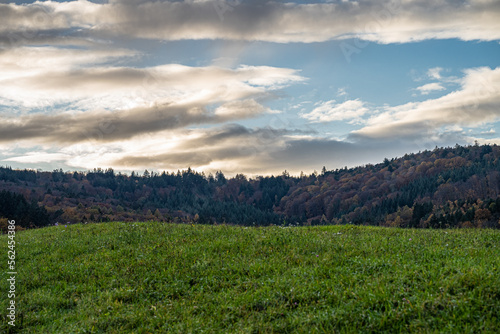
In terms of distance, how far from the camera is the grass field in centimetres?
1018

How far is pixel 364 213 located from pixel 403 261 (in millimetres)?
186914

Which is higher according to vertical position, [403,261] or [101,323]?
[403,261]

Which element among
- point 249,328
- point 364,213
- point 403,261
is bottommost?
point 364,213

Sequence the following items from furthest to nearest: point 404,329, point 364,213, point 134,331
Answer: point 364,213, point 134,331, point 404,329

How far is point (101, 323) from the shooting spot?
11664 millimetres

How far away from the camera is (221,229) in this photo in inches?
852

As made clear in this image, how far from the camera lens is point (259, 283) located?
43.6 feet

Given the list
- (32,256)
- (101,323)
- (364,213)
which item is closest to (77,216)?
(32,256)

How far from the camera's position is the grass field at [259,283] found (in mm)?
10180

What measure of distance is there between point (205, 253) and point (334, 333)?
8.39 metres

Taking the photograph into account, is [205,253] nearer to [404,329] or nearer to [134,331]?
[134,331]

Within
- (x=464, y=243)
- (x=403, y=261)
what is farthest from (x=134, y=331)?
(x=464, y=243)

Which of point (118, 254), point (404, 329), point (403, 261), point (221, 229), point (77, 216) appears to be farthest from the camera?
point (77, 216)

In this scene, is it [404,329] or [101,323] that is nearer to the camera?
[404,329]
